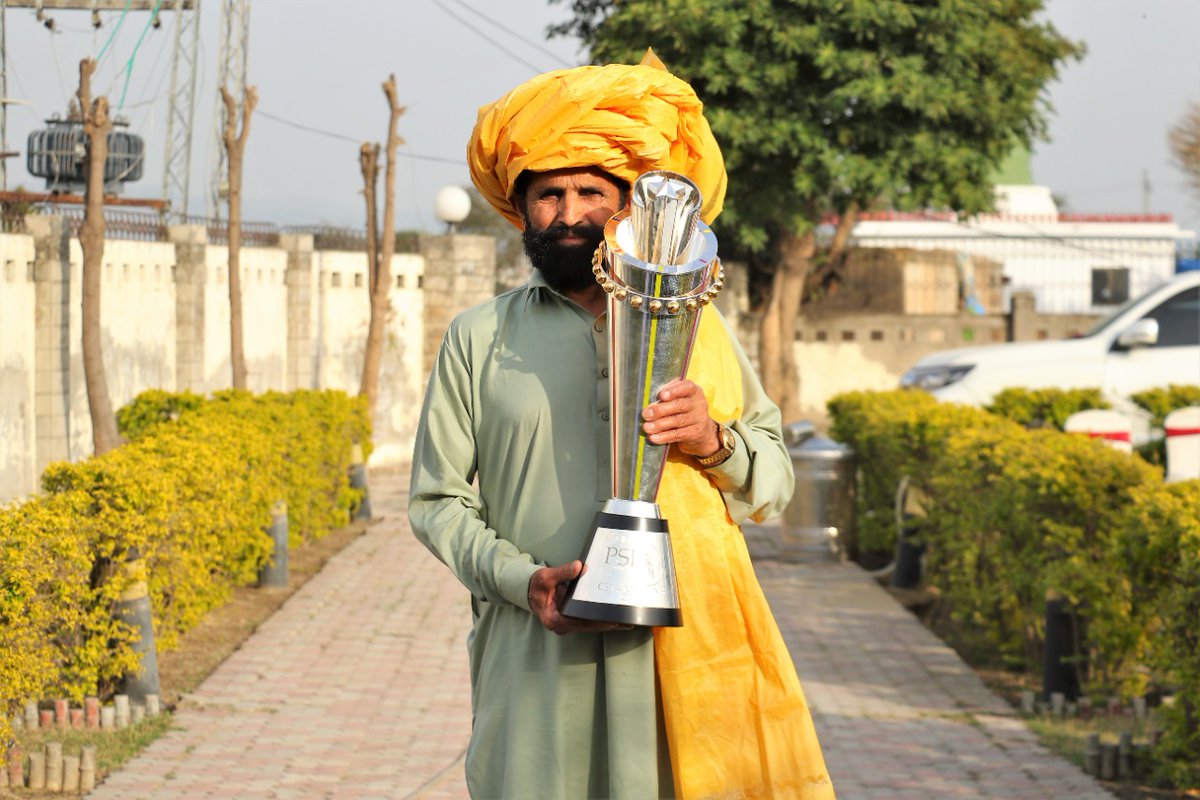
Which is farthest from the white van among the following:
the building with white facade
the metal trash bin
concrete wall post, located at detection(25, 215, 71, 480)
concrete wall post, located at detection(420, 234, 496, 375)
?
the building with white facade

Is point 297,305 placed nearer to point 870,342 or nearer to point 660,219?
point 870,342

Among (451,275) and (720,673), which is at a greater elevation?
(451,275)

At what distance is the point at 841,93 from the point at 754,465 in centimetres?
2051

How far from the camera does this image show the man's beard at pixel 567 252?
3.30 meters

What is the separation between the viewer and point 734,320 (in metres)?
30.0

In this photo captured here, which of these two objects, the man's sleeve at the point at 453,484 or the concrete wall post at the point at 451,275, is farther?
the concrete wall post at the point at 451,275

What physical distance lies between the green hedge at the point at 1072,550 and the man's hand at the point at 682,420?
3331mm

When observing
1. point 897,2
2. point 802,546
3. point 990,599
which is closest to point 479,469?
point 990,599

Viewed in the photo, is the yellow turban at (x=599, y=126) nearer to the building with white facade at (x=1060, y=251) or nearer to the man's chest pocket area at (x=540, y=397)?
the man's chest pocket area at (x=540, y=397)

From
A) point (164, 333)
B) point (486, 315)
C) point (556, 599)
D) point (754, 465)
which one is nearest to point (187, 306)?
point (164, 333)

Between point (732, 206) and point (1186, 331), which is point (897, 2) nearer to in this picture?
point (732, 206)

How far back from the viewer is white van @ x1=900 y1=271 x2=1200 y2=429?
1588 centimetres

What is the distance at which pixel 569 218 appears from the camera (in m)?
3.31

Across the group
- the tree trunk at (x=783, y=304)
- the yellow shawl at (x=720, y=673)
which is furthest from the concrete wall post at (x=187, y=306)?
the yellow shawl at (x=720, y=673)
